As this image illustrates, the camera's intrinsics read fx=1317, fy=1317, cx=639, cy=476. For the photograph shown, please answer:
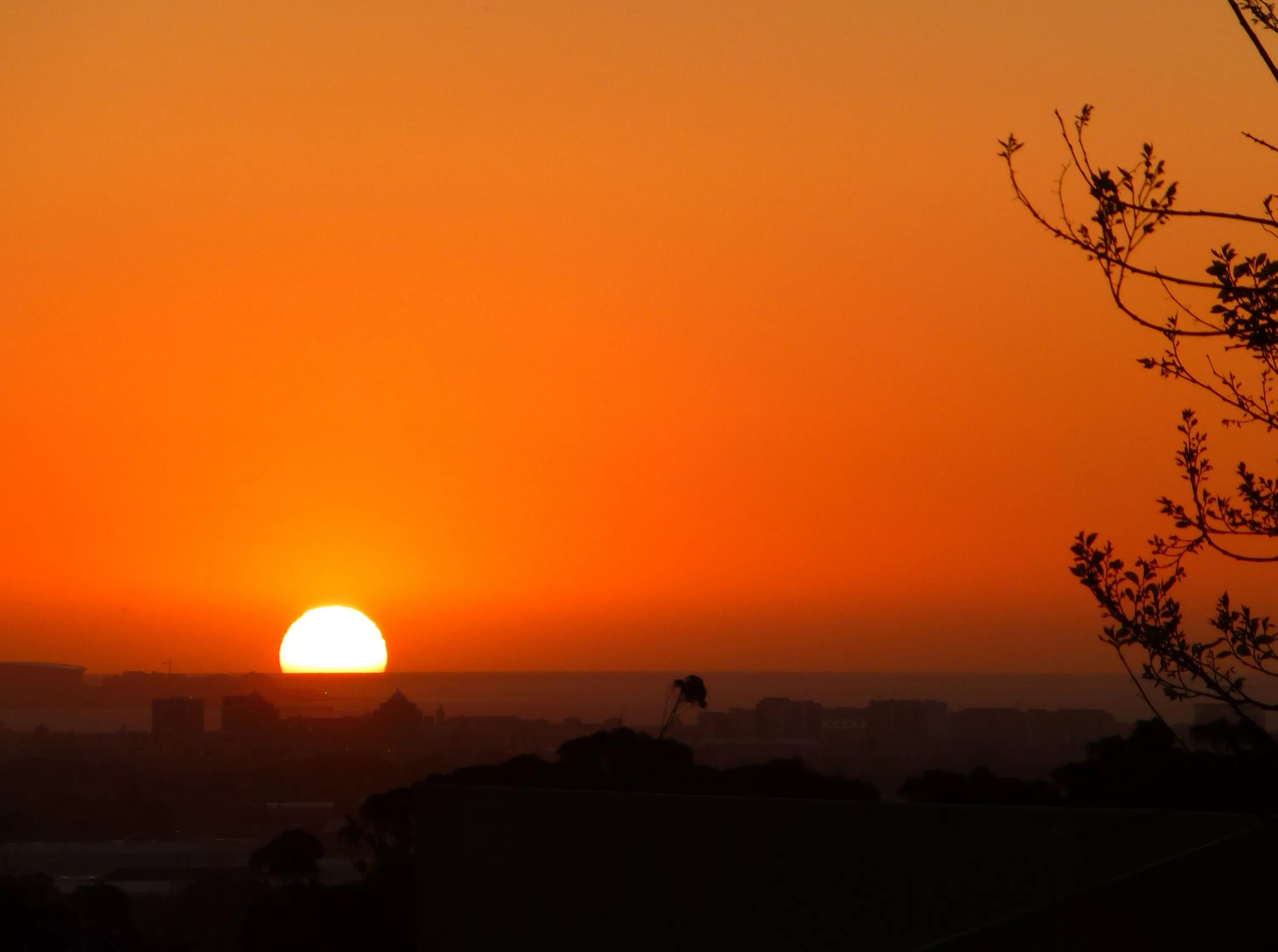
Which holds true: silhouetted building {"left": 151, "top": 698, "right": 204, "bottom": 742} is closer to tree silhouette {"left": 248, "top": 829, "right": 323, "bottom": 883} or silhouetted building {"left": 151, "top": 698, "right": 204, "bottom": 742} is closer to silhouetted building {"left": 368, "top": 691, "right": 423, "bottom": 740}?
silhouetted building {"left": 368, "top": 691, "right": 423, "bottom": 740}

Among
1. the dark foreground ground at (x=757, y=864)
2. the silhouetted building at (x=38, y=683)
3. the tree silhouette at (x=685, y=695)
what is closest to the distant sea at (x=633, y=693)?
the silhouetted building at (x=38, y=683)

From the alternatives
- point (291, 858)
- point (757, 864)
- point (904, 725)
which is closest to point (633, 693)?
point (904, 725)

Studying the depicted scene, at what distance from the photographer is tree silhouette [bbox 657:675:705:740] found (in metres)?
11.9

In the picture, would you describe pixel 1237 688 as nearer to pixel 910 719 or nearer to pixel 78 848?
pixel 910 719

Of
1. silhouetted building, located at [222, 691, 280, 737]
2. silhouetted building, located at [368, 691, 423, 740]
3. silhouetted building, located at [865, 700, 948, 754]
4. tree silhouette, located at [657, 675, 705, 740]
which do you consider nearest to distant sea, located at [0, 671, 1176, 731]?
silhouetted building, located at [222, 691, 280, 737]

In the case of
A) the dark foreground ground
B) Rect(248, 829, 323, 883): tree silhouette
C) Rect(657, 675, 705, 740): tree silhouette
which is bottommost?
Rect(248, 829, 323, 883): tree silhouette

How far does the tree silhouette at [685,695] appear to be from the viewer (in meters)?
11.9

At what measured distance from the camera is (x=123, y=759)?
19266mm

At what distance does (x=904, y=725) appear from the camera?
16734 mm

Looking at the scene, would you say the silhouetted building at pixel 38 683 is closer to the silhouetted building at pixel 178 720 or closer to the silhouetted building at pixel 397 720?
the silhouetted building at pixel 178 720

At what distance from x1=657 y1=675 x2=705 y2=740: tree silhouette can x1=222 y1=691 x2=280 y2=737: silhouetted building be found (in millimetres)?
10524

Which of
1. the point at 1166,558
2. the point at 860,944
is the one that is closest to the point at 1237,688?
the point at 1166,558

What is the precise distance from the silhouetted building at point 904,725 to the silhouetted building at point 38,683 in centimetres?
1839

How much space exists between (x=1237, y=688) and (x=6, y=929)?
11306 mm
